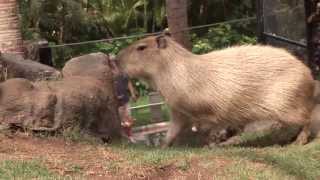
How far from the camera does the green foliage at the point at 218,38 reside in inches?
526

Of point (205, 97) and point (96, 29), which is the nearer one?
point (205, 97)

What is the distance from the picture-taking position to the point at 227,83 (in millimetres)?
6969

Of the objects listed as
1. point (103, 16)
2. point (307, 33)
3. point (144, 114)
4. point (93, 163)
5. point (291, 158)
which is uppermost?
point (307, 33)

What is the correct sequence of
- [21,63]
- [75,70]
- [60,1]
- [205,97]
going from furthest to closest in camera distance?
1. [60,1]
2. [21,63]
3. [75,70]
4. [205,97]

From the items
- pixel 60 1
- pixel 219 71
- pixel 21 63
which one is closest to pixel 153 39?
pixel 219 71

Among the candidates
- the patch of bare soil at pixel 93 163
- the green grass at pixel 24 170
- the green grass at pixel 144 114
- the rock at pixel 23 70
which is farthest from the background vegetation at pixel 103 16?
the green grass at pixel 24 170

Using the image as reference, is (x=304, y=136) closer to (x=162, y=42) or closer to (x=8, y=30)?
(x=162, y=42)

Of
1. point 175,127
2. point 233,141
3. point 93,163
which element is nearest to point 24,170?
point 93,163

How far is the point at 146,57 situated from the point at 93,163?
176cm

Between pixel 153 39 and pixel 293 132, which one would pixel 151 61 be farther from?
pixel 293 132

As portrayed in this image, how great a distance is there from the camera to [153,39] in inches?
283

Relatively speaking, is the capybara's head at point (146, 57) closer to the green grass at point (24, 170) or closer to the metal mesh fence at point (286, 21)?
the green grass at point (24, 170)

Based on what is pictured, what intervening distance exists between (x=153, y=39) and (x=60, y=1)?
12.4 metres

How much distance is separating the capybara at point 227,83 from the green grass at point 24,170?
6.23ft
